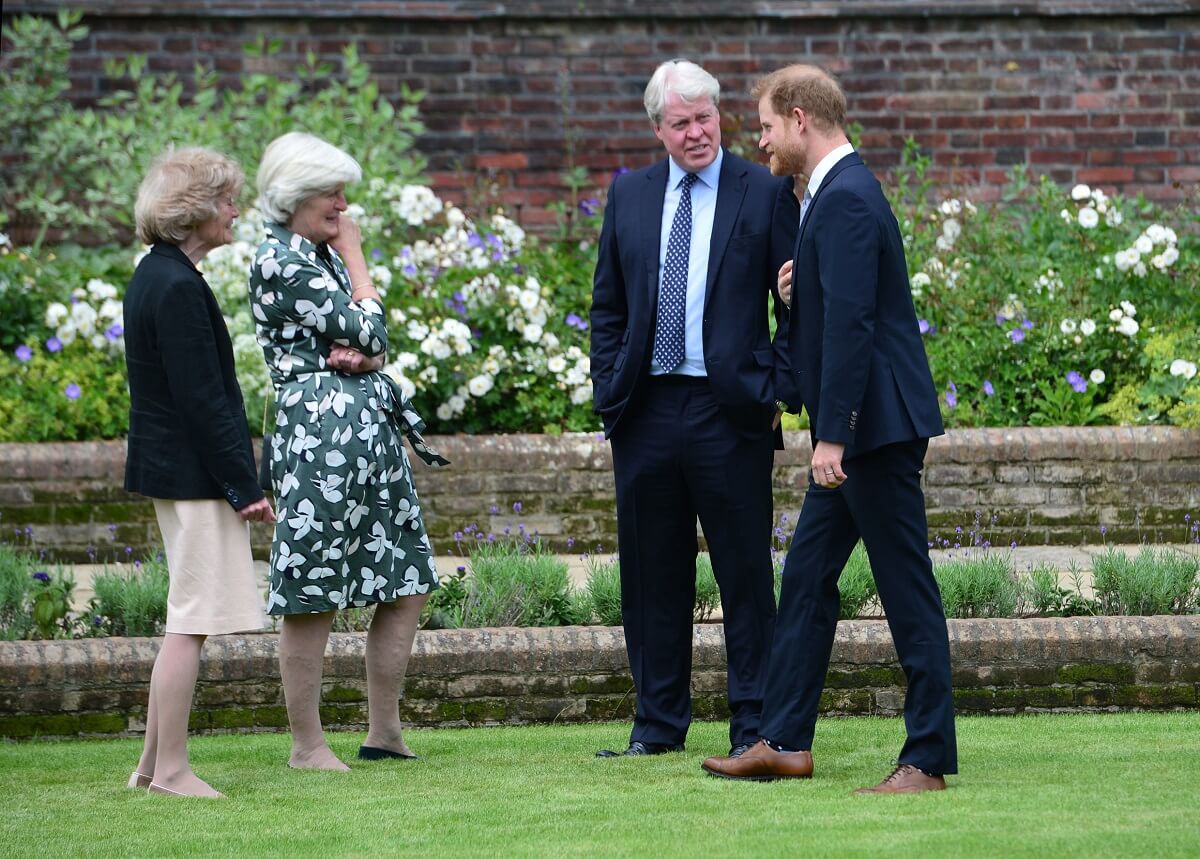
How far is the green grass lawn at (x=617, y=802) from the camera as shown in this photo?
368 centimetres

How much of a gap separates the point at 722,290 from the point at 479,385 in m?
3.72

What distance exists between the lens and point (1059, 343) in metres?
8.50

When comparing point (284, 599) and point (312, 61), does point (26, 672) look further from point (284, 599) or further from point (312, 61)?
point (312, 61)

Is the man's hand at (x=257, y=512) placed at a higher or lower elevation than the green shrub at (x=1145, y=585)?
higher

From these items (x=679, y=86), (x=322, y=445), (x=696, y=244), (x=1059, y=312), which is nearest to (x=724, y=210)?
(x=696, y=244)

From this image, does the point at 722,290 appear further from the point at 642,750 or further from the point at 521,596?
the point at 521,596

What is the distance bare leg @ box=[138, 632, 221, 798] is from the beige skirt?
55 millimetres

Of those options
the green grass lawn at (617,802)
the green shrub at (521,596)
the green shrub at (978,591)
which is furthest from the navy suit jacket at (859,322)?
the green shrub at (521,596)

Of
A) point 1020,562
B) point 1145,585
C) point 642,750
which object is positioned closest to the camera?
point 642,750

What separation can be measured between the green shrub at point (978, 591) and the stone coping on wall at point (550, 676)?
230 mm

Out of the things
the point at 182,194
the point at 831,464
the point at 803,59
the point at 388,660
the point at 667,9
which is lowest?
the point at 388,660

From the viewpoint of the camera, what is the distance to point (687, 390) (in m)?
4.79

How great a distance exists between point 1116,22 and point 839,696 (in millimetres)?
6604

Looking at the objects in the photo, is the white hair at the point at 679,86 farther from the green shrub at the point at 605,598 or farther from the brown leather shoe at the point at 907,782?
the brown leather shoe at the point at 907,782
